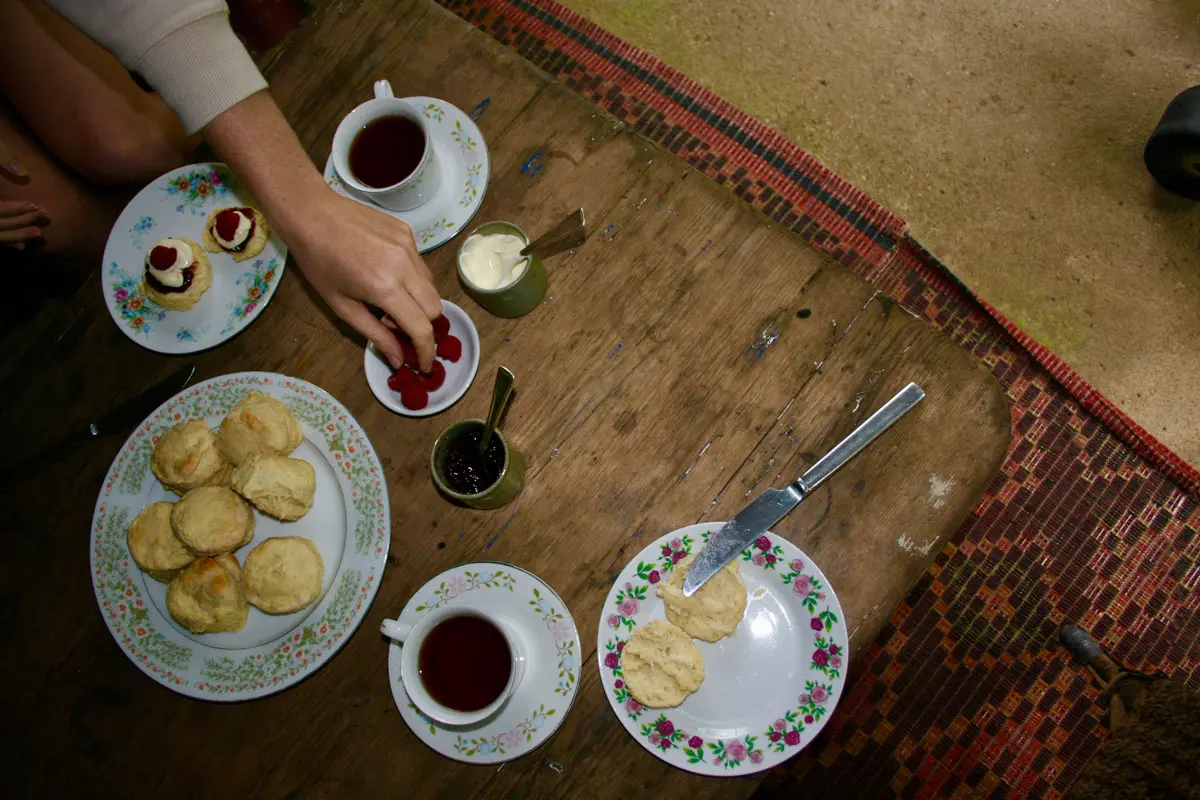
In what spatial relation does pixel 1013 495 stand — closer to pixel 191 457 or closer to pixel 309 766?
pixel 309 766

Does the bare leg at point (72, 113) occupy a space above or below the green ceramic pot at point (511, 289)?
below

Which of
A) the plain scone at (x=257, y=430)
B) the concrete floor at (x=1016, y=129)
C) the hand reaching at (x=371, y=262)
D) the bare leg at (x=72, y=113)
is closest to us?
the hand reaching at (x=371, y=262)

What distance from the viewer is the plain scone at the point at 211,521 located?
1.28 metres

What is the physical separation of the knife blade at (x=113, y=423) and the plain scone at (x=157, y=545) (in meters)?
0.22

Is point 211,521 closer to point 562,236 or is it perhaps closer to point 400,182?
point 400,182

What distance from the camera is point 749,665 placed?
1.21 m

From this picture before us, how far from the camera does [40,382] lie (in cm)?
153

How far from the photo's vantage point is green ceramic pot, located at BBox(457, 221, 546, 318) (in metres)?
1.27

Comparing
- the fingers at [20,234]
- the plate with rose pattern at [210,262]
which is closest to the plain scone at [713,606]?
the plate with rose pattern at [210,262]

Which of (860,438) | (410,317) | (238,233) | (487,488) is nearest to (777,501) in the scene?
(860,438)

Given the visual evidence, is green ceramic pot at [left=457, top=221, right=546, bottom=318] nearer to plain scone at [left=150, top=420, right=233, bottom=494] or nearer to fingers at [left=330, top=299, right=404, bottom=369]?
fingers at [left=330, top=299, right=404, bottom=369]

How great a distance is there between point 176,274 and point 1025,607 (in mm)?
2182

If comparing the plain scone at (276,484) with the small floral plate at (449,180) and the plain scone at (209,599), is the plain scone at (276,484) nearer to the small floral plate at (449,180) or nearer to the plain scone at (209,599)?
the plain scone at (209,599)

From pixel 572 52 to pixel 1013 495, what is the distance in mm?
1952
